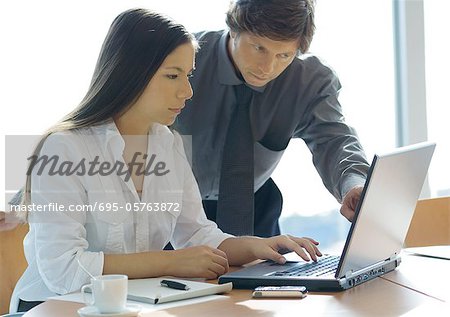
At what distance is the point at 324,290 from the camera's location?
168cm

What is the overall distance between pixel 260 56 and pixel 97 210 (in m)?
0.66

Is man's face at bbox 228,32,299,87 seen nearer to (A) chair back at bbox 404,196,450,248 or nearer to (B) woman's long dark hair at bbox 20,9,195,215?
(B) woman's long dark hair at bbox 20,9,195,215

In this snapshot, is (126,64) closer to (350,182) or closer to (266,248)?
(266,248)

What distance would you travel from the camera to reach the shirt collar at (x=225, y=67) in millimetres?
2490

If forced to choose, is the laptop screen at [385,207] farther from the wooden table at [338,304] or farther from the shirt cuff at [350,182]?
the shirt cuff at [350,182]

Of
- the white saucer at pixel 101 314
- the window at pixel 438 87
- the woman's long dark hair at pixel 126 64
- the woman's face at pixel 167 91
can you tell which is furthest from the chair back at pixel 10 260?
the window at pixel 438 87

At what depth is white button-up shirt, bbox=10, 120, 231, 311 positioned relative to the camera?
184 cm

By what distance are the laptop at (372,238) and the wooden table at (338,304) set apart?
4cm

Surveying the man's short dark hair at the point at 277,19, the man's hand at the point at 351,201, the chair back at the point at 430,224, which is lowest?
the chair back at the point at 430,224

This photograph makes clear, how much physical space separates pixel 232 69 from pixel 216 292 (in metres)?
0.96

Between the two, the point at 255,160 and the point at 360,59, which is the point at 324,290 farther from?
the point at 360,59

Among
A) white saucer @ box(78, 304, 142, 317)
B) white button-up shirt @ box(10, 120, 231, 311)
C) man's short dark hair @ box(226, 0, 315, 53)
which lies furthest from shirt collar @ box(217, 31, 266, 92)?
white saucer @ box(78, 304, 142, 317)

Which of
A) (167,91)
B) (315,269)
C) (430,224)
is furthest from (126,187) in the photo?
(430,224)

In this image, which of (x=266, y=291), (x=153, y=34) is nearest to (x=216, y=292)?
(x=266, y=291)
